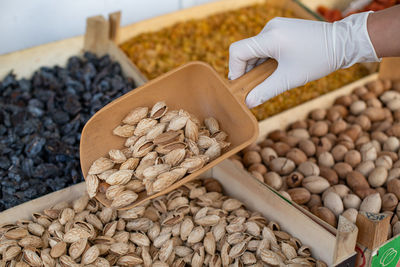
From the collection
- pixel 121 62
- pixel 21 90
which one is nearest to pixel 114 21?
pixel 121 62

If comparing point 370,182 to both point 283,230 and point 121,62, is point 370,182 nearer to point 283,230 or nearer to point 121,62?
point 283,230

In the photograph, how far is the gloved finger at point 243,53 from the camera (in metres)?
1.52

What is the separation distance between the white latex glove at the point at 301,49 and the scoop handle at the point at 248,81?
0.02 m

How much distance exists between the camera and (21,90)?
223cm

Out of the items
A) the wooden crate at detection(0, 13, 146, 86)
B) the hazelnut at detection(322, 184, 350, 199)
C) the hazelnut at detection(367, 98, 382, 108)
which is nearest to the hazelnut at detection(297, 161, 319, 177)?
the hazelnut at detection(322, 184, 350, 199)

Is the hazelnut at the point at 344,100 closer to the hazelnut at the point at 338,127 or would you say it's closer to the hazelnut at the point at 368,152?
the hazelnut at the point at 338,127

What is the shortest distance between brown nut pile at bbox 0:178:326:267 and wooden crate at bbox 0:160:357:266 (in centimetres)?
3

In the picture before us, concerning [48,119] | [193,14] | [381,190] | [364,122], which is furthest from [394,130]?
[48,119]

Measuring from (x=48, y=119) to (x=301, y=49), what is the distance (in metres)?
1.26

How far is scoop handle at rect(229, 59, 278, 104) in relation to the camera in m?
1.46

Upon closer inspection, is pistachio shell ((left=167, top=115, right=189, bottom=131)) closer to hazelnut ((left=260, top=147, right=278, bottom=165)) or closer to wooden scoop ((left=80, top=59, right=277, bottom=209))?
wooden scoop ((left=80, top=59, right=277, bottom=209))

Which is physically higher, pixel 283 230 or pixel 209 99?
pixel 209 99

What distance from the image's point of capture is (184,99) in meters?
1.58

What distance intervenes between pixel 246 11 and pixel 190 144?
1.76 metres
